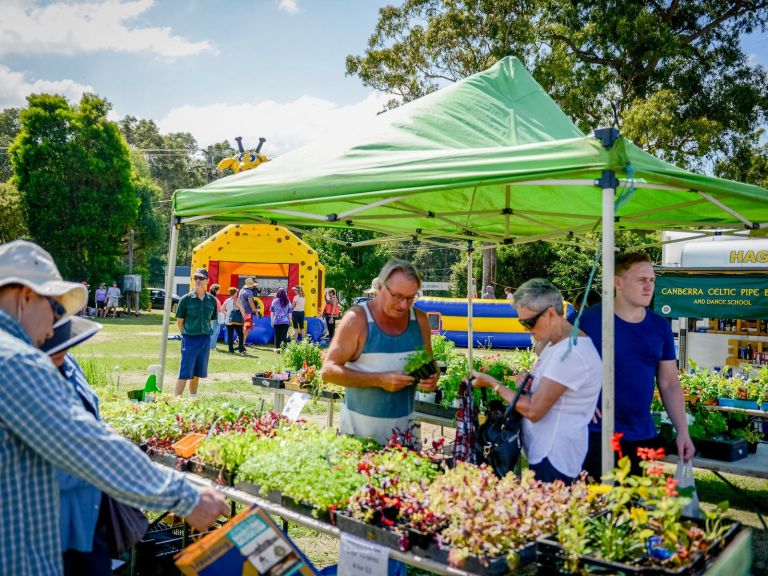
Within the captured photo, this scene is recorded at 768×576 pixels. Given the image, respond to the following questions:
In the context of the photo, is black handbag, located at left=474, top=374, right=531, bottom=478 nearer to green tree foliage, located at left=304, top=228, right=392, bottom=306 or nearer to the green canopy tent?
the green canopy tent

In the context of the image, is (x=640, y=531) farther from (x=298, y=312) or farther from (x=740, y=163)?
(x=740, y=163)

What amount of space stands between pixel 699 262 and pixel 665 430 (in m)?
6.00

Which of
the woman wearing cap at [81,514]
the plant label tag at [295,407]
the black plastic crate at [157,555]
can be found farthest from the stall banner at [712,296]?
the woman wearing cap at [81,514]

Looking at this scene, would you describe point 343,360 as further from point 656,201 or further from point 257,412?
point 656,201

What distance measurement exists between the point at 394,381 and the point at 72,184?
1298 inches

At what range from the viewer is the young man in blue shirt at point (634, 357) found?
3.44m

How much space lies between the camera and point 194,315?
27.4ft

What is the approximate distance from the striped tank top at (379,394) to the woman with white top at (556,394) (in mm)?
667

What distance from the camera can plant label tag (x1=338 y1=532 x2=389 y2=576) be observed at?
97.9 inches

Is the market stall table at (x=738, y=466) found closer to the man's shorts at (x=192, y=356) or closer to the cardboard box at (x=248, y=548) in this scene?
the cardboard box at (x=248, y=548)

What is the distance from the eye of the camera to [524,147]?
3.15 metres

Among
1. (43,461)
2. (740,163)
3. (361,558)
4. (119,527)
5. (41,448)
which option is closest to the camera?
(41,448)

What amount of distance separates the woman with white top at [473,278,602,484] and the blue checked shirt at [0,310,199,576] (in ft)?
5.54

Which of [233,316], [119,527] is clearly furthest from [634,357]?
[233,316]
